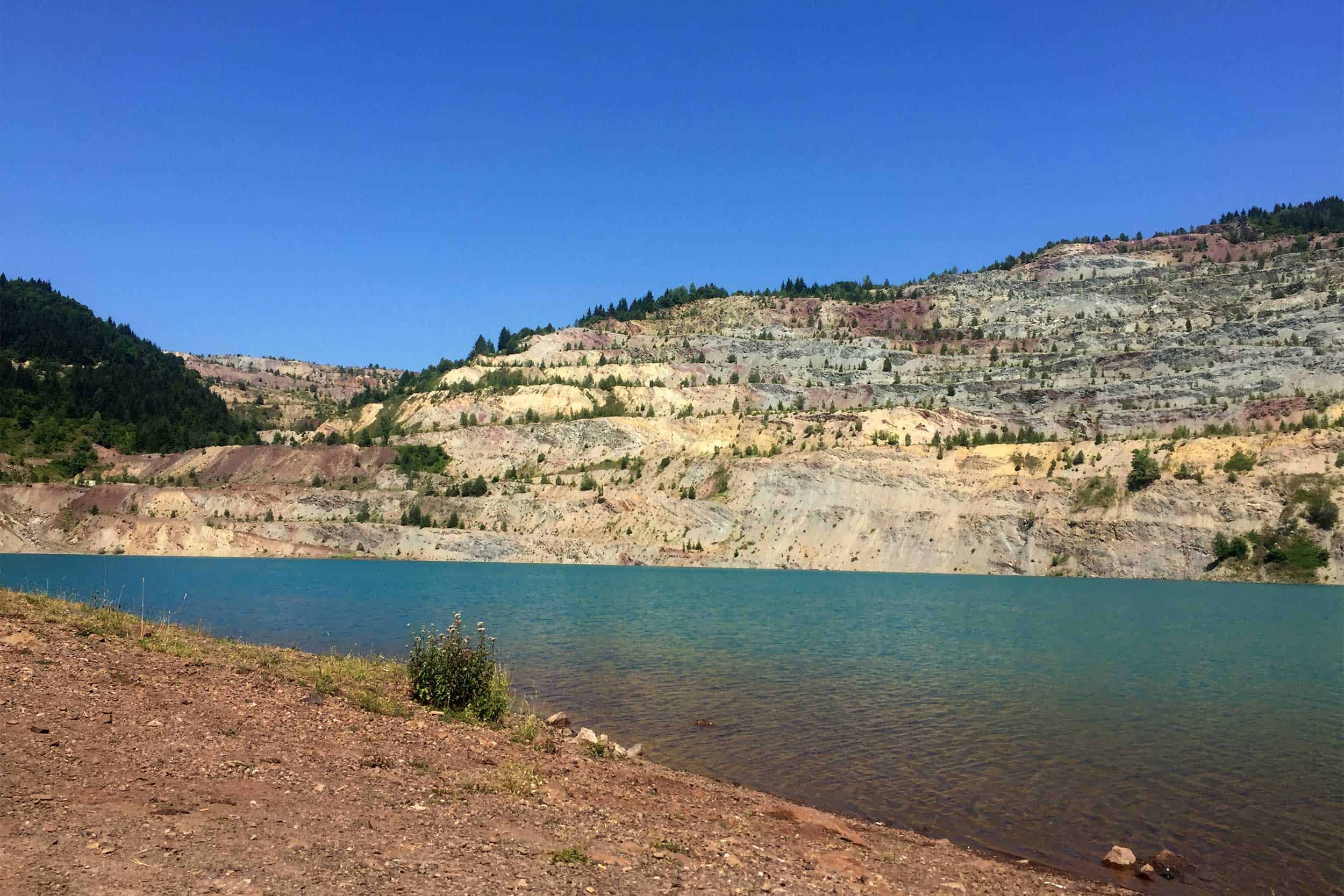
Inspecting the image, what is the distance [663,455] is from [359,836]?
80.9m

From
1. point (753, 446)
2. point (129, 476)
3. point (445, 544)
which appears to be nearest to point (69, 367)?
point (129, 476)

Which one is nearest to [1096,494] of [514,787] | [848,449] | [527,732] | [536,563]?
[848,449]

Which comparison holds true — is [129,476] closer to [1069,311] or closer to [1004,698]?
[1004,698]

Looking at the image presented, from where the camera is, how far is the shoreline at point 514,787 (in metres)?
8.32

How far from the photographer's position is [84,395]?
4294 inches

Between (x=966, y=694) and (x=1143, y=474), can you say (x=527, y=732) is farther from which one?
(x=1143, y=474)

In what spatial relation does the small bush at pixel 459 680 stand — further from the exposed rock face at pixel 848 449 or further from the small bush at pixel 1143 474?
the small bush at pixel 1143 474

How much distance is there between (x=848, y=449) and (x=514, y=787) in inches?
2800

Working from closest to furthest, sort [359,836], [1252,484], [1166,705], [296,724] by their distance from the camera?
[359,836] → [296,724] → [1166,705] → [1252,484]

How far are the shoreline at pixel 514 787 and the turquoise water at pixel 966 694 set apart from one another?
144 centimetres

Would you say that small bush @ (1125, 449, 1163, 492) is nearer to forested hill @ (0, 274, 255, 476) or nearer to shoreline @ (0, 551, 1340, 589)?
shoreline @ (0, 551, 1340, 589)

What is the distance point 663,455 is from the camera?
88.8 metres

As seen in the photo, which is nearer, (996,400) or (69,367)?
(996,400)

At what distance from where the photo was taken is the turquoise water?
40.1 feet
